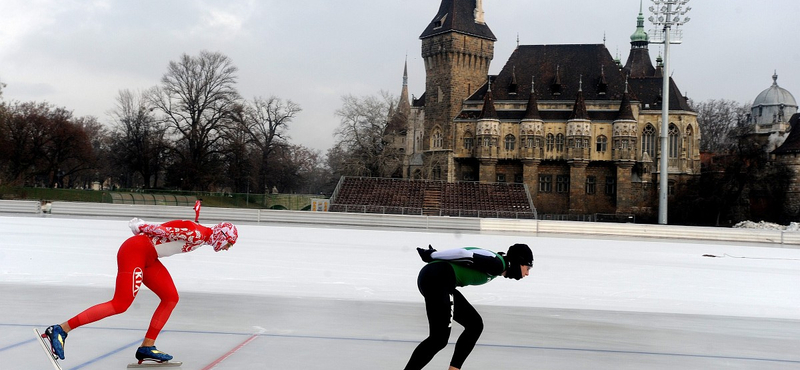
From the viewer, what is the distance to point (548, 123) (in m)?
69.6

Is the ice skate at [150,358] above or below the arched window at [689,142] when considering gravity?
below

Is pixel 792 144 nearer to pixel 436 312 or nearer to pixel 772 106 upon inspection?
pixel 772 106

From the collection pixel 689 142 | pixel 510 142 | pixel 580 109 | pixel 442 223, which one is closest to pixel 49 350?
pixel 442 223

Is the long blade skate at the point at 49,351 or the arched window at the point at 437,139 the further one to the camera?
the arched window at the point at 437,139

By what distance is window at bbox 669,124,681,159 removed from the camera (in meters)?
68.3

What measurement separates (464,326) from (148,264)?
2.80m

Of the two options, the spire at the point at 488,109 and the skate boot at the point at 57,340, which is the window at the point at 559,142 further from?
the skate boot at the point at 57,340

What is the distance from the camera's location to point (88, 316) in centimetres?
596

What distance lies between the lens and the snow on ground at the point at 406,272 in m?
11.5

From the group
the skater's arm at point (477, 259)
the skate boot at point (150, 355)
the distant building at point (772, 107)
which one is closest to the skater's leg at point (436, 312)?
the skater's arm at point (477, 259)

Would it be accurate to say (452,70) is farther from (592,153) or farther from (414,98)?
(592,153)

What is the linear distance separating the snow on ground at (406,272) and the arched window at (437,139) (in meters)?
50.0

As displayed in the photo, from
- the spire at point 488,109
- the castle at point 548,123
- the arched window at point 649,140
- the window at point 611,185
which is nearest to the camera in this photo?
the window at point 611,185

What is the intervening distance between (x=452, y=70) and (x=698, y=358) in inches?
2587
